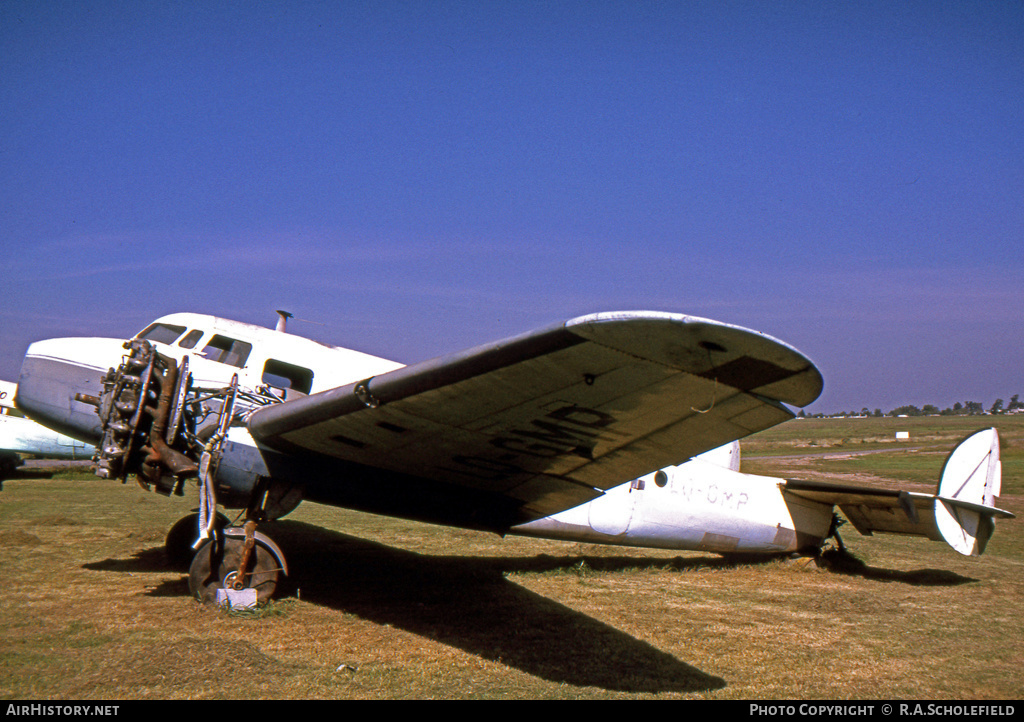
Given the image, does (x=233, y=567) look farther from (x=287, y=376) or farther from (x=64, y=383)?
(x=64, y=383)

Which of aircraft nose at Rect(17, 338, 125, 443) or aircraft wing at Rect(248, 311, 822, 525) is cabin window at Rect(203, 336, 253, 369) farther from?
aircraft wing at Rect(248, 311, 822, 525)

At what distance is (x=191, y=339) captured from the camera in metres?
7.87

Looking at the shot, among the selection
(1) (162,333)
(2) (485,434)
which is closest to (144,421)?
(1) (162,333)

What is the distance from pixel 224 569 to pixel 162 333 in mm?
3178

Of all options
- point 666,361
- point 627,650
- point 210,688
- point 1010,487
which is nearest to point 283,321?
point 210,688

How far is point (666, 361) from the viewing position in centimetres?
363

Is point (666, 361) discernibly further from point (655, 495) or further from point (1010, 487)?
point (1010, 487)

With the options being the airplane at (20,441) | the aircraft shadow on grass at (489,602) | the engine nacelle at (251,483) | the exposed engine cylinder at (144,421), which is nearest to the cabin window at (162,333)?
the exposed engine cylinder at (144,421)

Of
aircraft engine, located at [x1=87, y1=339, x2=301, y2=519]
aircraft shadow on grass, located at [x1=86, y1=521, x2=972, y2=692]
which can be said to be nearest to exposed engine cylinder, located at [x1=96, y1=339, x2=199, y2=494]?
aircraft engine, located at [x1=87, y1=339, x2=301, y2=519]

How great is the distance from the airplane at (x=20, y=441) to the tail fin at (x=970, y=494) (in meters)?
20.3

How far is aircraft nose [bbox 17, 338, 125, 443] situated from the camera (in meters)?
7.47

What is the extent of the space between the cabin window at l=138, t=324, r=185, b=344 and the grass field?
109 inches

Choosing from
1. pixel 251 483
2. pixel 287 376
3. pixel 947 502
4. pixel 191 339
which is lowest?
pixel 251 483

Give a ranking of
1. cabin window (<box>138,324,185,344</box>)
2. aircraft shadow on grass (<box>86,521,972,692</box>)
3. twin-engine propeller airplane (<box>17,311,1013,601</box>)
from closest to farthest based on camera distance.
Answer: twin-engine propeller airplane (<box>17,311,1013,601</box>) → aircraft shadow on grass (<box>86,521,972,692</box>) → cabin window (<box>138,324,185,344</box>)
